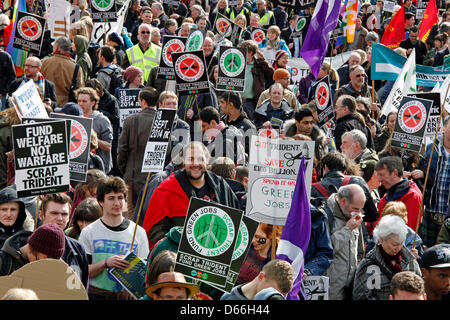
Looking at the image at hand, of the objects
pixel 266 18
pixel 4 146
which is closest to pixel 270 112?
pixel 4 146

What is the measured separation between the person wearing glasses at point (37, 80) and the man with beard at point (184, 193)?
4.36 m

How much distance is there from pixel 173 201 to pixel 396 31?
42.0 ft

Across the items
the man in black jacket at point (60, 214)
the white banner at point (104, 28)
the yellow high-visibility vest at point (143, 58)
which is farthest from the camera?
the white banner at point (104, 28)

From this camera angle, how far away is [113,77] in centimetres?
1320

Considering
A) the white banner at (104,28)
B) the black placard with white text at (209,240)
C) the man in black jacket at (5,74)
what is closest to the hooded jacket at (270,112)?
the man in black jacket at (5,74)

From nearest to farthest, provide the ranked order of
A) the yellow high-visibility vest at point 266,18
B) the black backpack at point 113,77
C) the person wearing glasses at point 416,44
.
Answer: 1. the black backpack at point 113,77
2. the person wearing glasses at point 416,44
3. the yellow high-visibility vest at point 266,18

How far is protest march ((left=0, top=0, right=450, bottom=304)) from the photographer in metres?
6.26

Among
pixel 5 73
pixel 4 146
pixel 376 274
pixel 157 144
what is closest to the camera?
pixel 376 274

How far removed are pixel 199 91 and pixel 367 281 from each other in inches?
199

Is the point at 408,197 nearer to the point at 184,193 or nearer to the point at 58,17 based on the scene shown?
the point at 184,193

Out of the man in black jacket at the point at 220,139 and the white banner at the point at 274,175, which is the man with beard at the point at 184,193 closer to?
the white banner at the point at 274,175

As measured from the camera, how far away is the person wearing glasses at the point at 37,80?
38.0ft

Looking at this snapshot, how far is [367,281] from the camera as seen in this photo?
7.08 m
